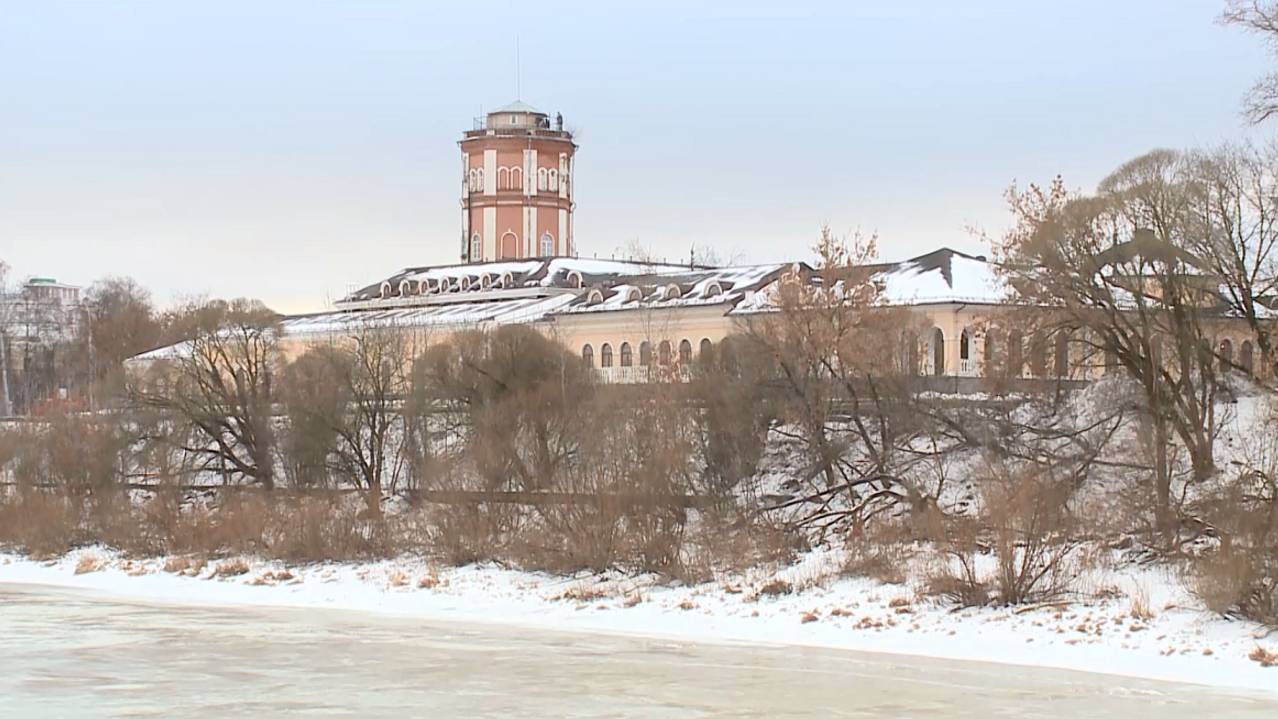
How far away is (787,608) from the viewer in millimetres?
33312

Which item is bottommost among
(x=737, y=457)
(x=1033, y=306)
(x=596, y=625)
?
(x=596, y=625)

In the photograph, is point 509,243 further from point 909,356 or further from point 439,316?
point 909,356

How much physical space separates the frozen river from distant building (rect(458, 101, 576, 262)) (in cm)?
6169

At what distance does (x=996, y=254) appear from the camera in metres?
43.7

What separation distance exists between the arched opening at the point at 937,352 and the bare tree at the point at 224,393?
20270 millimetres

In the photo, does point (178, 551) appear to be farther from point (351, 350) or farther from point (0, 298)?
point (0, 298)

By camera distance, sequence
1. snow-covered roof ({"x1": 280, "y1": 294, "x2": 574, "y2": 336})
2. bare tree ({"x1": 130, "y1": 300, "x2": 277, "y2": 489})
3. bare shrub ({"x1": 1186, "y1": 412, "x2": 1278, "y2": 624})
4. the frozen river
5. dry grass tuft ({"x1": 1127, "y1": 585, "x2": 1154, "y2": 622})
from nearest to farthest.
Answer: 1. the frozen river
2. bare shrub ({"x1": 1186, "y1": 412, "x2": 1278, "y2": 624})
3. dry grass tuft ({"x1": 1127, "y1": 585, "x2": 1154, "y2": 622})
4. bare tree ({"x1": 130, "y1": 300, "x2": 277, "y2": 489})
5. snow-covered roof ({"x1": 280, "y1": 294, "x2": 574, "y2": 336})

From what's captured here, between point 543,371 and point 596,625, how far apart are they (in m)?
18.1

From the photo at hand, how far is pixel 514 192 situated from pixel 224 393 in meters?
40.6

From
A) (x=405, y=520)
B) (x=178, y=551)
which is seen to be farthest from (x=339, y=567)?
(x=178, y=551)

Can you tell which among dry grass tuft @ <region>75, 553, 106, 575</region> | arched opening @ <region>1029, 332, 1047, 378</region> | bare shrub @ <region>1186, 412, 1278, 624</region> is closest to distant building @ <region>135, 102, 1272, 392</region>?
arched opening @ <region>1029, 332, 1047, 378</region>

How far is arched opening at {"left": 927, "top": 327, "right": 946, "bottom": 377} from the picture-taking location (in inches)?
2206

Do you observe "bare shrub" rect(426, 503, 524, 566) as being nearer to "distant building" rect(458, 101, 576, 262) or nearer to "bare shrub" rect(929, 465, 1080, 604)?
"bare shrub" rect(929, 465, 1080, 604)

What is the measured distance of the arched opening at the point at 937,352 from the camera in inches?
2206
